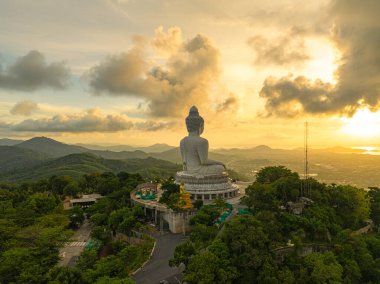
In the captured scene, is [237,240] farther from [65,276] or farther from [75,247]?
[75,247]

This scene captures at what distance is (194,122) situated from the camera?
5266 cm

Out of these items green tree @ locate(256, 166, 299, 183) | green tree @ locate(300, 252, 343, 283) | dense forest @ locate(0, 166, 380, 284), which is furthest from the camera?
green tree @ locate(256, 166, 299, 183)

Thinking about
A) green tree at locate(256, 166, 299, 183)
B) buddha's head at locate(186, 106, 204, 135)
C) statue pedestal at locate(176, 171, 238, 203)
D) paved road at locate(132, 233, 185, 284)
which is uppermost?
buddha's head at locate(186, 106, 204, 135)

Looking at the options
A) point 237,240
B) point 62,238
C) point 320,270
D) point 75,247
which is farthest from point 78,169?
point 320,270

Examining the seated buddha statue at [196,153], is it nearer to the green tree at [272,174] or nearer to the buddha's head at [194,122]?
the buddha's head at [194,122]

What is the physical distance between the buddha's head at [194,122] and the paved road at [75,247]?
22.9m

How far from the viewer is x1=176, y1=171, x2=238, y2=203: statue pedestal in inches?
1828

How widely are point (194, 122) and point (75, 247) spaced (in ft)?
88.4

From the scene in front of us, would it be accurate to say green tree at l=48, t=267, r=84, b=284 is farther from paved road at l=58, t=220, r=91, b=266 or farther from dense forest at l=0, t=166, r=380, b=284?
paved road at l=58, t=220, r=91, b=266

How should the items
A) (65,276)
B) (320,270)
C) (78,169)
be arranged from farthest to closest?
(78,169) → (320,270) → (65,276)

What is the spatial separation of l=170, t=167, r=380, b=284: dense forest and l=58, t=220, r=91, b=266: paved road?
556 inches

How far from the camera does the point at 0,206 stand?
4044 cm

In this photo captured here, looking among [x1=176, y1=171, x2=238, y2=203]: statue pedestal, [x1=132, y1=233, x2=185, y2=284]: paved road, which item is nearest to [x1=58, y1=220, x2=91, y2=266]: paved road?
[x1=132, y1=233, x2=185, y2=284]: paved road

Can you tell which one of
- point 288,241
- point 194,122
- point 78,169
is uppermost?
point 194,122
